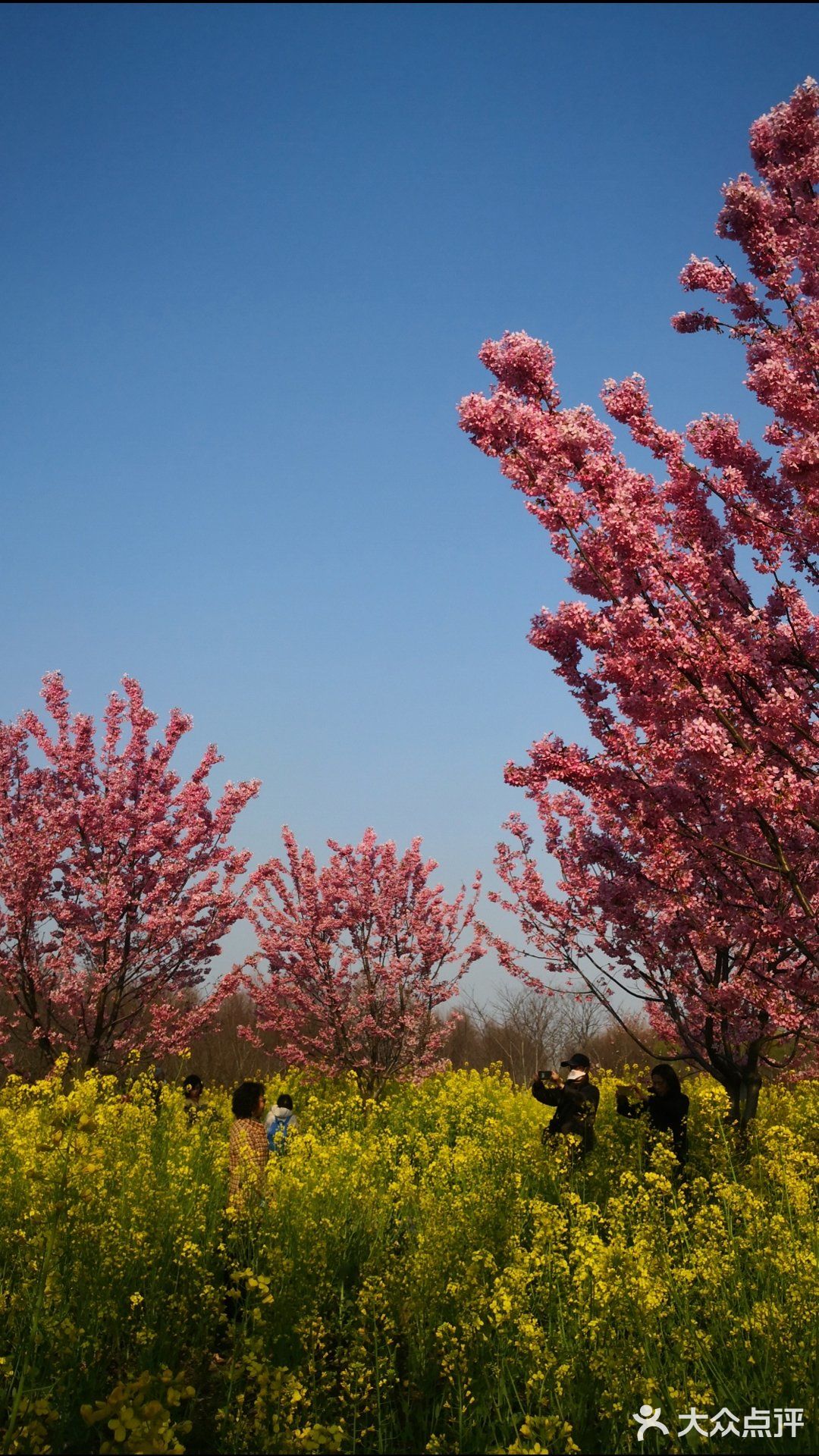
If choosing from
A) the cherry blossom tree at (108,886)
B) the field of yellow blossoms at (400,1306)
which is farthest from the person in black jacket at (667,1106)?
the cherry blossom tree at (108,886)

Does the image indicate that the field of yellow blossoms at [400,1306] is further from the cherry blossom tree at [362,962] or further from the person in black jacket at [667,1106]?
the cherry blossom tree at [362,962]

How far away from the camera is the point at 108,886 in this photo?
13039mm

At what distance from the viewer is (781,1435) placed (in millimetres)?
4066

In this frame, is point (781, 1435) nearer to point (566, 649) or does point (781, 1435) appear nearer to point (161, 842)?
point (566, 649)

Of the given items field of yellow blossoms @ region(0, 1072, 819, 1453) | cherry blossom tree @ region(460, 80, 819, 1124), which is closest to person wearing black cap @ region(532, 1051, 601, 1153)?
field of yellow blossoms @ region(0, 1072, 819, 1453)

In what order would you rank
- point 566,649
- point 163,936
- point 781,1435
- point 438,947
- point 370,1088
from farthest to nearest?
point 438,947
point 370,1088
point 163,936
point 566,649
point 781,1435

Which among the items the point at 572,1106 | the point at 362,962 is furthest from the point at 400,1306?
the point at 362,962

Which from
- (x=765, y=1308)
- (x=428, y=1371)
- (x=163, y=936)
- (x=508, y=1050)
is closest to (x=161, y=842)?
(x=163, y=936)

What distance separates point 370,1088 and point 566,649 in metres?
12.3

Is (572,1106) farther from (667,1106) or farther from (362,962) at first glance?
(362,962)

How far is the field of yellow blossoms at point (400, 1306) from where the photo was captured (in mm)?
4301

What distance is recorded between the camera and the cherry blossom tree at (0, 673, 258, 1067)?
42.1 ft

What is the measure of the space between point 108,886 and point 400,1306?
854cm

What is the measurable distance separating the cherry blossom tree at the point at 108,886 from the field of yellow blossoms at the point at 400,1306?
335 centimetres
